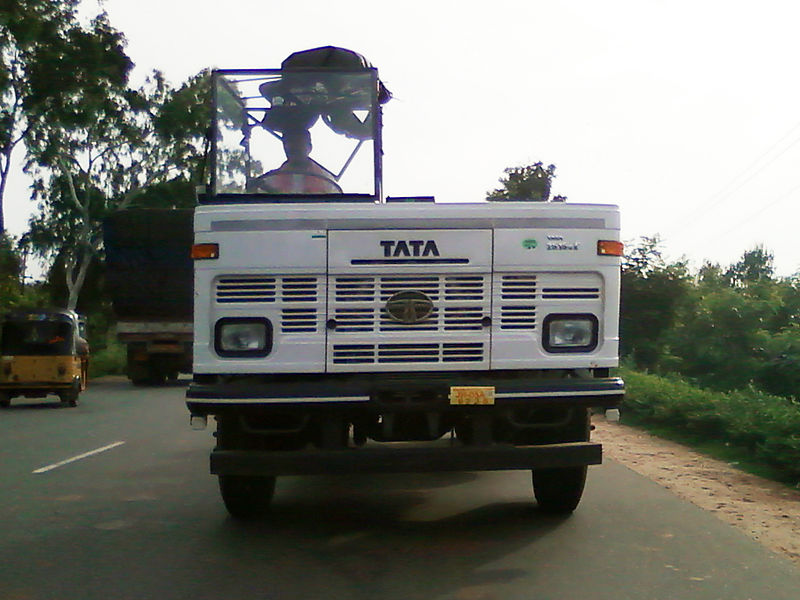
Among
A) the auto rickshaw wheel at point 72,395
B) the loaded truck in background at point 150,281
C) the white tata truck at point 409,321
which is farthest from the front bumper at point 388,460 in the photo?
the loaded truck in background at point 150,281

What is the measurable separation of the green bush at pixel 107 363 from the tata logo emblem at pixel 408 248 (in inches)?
1120

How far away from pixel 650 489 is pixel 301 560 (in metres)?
3.81

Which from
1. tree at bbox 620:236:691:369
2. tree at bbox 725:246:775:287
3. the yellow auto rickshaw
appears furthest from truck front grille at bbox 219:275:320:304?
tree at bbox 725:246:775:287

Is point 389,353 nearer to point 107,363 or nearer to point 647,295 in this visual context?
point 647,295

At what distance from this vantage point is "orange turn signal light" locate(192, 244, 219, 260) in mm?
6180

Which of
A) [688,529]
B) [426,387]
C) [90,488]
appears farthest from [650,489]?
[90,488]

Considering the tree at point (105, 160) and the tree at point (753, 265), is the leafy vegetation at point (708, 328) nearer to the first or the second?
the tree at point (105, 160)

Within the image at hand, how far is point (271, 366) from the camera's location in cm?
614

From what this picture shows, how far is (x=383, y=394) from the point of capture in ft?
19.9

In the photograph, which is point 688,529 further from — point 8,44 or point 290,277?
point 8,44

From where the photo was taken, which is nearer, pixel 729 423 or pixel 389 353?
pixel 389 353

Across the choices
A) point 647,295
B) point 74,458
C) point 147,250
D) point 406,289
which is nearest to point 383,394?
point 406,289

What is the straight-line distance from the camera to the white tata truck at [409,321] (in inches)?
239

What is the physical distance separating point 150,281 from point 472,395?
57.3 feet
